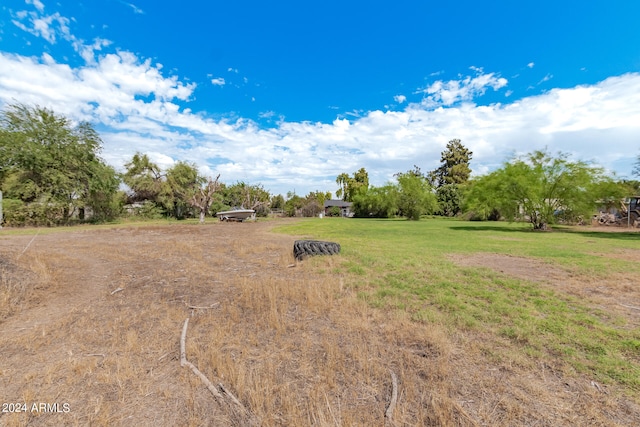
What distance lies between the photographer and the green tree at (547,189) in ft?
58.3

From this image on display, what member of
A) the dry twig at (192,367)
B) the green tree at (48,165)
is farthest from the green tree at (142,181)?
the dry twig at (192,367)

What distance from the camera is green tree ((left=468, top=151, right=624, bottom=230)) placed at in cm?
1777

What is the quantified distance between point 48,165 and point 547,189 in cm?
3559

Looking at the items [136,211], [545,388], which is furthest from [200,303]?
[136,211]

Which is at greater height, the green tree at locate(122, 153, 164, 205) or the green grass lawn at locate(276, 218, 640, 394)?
the green tree at locate(122, 153, 164, 205)

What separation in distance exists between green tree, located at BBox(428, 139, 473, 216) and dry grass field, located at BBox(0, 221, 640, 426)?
44.2 m

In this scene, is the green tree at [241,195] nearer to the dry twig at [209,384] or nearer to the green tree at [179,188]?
the green tree at [179,188]

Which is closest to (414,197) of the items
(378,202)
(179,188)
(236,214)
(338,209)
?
(378,202)

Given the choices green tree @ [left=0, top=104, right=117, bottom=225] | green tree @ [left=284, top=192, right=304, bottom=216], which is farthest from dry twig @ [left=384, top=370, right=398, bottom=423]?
green tree @ [left=284, top=192, right=304, bottom=216]

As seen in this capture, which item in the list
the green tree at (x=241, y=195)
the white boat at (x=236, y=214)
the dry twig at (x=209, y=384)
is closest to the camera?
the dry twig at (x=209, y=384)

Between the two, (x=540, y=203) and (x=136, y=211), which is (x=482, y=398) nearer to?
(x=540, y=203)

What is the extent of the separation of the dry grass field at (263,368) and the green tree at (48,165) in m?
20.7

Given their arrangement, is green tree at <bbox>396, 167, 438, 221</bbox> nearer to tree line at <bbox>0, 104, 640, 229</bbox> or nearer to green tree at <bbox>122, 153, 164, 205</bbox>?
tree line at <bbox>0, 104, 640, 229</bbox>

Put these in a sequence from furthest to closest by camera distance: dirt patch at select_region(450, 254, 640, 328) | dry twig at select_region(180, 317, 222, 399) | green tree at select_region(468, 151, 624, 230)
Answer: green tree at select_region(468, 151, 624, 230) → dirt patch at select_region(450, 254, 640, 328) → dry twig at select_region(180, 317, 222, 399)
